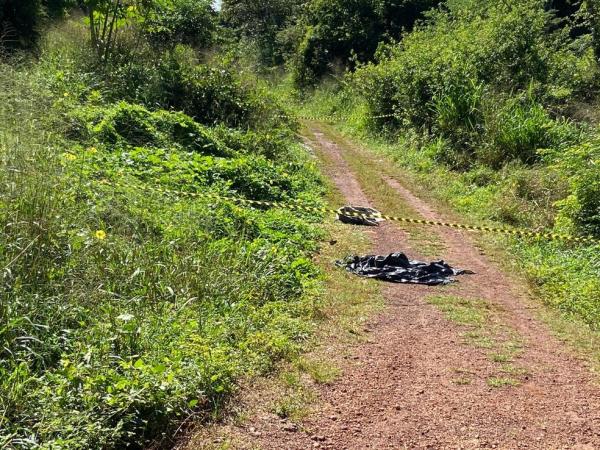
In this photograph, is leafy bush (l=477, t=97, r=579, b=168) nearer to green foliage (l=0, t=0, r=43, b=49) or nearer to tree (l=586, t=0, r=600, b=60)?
tree (l=586, t=0, r=600, b=60)

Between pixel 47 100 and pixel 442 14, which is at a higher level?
pixel 442 14

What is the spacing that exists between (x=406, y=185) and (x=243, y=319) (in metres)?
8.21

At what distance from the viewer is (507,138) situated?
1111cm

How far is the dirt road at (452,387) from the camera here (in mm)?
3535

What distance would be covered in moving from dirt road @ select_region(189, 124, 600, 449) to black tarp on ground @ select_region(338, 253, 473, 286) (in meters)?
0.31

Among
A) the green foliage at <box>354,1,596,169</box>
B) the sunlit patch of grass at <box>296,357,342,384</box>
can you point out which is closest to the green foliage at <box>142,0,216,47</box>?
the green foliage at <box>354,1,596,169</box>

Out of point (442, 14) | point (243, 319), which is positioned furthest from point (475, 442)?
point (442, 14)

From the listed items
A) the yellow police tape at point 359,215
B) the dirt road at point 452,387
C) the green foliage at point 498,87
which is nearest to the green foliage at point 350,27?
the green foliage at point 498,87

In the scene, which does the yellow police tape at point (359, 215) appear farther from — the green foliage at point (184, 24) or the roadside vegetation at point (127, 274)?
the green foliage at point (184, 24)

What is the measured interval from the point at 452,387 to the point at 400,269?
2730 millimetres

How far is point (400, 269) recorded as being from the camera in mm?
6789

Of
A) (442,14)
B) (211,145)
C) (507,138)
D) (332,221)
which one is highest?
Answer: (442,14)

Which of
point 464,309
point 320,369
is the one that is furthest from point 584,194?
point 320,369

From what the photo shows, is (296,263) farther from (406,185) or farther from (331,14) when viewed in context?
(331,14)
